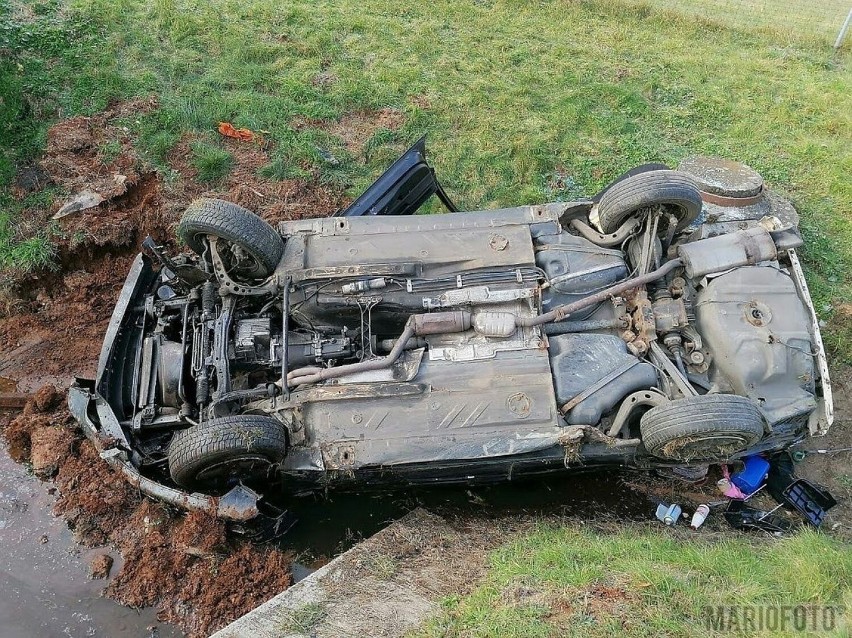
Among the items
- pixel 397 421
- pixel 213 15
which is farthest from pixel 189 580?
pixel 213 15

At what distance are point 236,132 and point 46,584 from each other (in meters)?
5.21

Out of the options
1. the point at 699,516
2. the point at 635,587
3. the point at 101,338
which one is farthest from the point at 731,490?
the point at 101,338

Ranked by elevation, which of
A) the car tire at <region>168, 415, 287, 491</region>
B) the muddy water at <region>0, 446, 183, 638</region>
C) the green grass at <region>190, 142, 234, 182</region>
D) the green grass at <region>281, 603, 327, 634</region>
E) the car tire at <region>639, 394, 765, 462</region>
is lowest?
the muddy water at <region>0, 446, 183, 638</region>

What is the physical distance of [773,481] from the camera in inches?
223

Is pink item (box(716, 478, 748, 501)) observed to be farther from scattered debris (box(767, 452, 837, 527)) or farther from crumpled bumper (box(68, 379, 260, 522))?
crumpled bumper (box(68, 379, 260, 522))

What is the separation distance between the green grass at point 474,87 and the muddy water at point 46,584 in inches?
144

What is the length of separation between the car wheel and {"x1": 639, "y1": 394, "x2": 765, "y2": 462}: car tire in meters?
3.08

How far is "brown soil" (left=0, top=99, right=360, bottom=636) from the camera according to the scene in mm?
5027

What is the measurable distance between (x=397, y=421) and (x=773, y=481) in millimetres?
3403

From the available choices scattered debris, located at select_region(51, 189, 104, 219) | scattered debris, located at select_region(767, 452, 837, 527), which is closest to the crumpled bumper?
scattered debris, located at select_region(51, 189, 104, 219)

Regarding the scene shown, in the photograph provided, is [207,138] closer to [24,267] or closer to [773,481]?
[24,267]

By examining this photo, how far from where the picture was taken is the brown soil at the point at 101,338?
5.03 m

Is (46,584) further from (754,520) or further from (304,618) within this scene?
(754,520)

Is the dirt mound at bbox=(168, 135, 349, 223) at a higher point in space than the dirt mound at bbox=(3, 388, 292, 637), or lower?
higher
